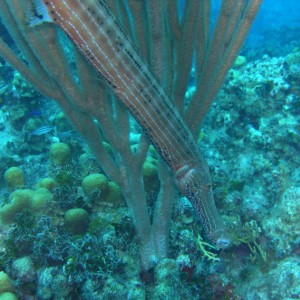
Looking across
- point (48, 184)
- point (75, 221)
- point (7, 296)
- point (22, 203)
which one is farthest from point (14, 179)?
point (7, 296)

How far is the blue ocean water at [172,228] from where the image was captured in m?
4.01

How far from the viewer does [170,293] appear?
3.97 metres

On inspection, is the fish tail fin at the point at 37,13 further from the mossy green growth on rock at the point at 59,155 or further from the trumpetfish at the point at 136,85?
the mossy green growth on rock at the point at 59,155

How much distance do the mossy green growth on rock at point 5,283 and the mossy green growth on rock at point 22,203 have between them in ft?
3.40

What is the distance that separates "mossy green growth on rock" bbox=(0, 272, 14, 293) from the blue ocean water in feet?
0.04

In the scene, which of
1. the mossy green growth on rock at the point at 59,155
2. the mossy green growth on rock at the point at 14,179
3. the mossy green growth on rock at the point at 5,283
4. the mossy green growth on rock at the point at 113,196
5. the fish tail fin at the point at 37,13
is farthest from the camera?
the mossy green growth on rock at the point at 59,155

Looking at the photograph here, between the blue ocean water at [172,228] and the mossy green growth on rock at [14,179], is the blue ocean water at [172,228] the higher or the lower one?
the lower one

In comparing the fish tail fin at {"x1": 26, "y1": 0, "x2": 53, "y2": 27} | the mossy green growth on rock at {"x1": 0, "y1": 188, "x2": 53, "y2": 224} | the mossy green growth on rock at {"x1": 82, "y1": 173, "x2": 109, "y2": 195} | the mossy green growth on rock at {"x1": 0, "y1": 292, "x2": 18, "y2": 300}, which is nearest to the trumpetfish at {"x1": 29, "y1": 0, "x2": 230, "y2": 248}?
the fish tail fin at {"x1": 26, "y1": 0, "x2": 53, "y2": 27}

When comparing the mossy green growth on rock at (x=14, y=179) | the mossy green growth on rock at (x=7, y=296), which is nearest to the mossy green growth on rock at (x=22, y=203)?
the mossy green growth on rock at (x=14, y=179)

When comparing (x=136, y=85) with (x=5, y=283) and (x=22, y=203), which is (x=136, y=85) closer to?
(x=22, y=203)

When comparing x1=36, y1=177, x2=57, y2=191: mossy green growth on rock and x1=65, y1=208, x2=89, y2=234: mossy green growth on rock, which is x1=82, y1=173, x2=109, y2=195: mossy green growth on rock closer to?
x1=65, y1=208, x2=89, y2=234: mossy green growth on rock

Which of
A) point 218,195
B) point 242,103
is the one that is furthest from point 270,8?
point 218,195

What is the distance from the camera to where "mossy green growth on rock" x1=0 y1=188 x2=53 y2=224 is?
15.1 ft

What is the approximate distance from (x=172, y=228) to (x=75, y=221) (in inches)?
67.8
